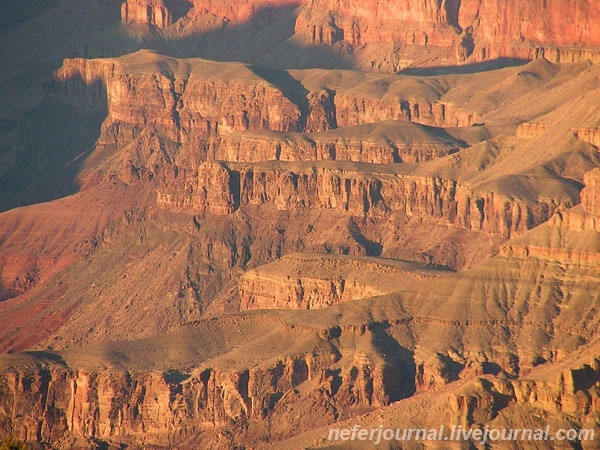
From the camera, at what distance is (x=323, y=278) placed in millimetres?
140750

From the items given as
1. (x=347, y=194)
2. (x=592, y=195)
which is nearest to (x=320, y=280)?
(x=592, y=195)

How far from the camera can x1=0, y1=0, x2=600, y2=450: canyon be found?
122688 mm

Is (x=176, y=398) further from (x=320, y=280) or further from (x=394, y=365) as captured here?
(x=320, y=280)

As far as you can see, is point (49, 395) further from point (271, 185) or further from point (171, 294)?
point (271, 185)

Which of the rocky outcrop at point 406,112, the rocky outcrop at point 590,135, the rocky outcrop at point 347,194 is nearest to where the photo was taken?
the rocky outcrop at point 590,135

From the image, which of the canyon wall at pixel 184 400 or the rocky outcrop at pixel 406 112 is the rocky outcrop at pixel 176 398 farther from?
the rocky outcrop at pixel 406 112

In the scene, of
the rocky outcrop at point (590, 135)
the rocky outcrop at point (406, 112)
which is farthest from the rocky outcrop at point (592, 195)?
the rocky outcrop at point (406, 112)

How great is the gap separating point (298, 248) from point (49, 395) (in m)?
42.9

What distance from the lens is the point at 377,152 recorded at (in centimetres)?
17788

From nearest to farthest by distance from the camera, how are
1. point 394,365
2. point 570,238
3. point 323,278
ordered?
point 394,365 < point 570,238 < point 323,278

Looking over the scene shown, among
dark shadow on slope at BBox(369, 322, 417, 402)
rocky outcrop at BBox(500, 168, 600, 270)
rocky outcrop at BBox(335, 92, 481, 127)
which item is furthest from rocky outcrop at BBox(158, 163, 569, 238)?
dark shadow on slope at BBox(369, 322, 417, 402)

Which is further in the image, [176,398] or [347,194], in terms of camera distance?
[347,194]

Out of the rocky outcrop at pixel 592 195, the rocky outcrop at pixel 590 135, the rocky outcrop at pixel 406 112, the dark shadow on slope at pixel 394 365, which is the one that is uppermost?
the rocky outcrop at pixel 592 195

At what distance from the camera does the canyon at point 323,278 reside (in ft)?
403
